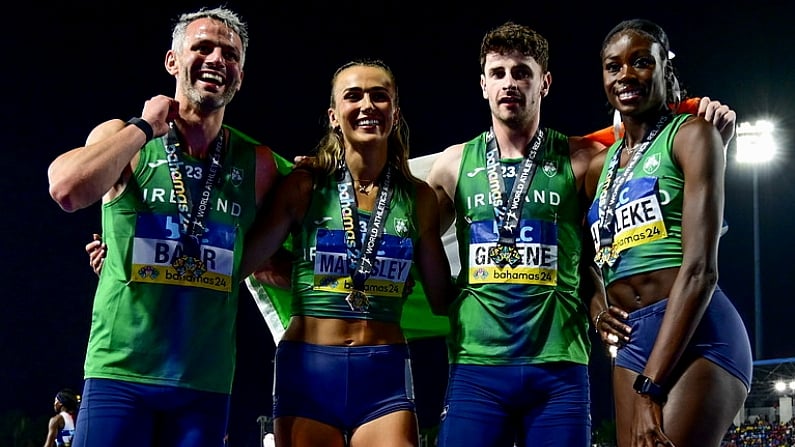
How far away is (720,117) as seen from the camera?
3.91m

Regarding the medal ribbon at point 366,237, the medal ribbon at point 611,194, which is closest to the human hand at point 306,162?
the medal ribbon at point 366,237

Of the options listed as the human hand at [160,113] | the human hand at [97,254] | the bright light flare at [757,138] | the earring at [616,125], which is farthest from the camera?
the bright light flare at [757,138]

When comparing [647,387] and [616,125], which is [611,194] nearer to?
[647,387]

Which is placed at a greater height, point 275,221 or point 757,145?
point 757,145

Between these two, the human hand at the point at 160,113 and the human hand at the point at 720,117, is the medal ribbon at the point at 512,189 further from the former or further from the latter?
the human hand at the point at 160,113

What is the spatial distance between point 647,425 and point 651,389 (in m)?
0.14

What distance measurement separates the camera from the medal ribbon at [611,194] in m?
3.64

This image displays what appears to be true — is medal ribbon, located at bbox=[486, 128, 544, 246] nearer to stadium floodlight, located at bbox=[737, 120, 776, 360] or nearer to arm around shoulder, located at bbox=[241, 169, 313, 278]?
arm around shoulder, located at bbox=[241, 169, 313, 278]

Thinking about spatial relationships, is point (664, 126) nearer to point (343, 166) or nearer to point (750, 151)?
point (343, 166)

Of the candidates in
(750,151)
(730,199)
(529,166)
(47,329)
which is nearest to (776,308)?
(730,199)

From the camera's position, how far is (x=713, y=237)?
132 inches

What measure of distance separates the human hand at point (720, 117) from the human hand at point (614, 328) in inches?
38.6

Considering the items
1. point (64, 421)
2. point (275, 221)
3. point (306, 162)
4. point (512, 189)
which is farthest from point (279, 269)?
point (64, 421)

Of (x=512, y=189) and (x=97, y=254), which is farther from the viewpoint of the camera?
(x=512, y=189)
